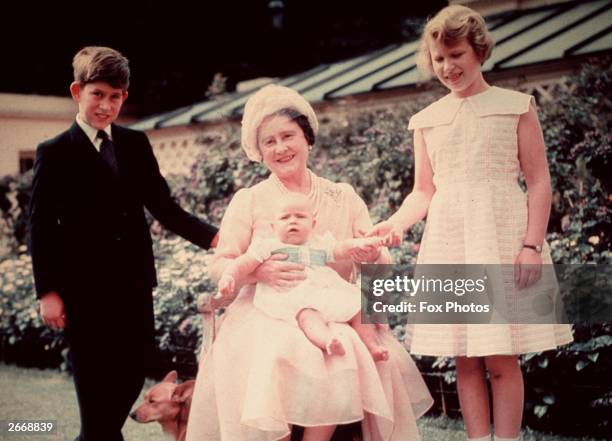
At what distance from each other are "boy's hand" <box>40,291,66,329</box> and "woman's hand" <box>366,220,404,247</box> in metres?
0.83

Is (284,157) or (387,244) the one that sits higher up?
(284,157)

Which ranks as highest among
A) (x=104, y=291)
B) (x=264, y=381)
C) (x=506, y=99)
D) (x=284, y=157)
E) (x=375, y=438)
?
(x=506, y=99)

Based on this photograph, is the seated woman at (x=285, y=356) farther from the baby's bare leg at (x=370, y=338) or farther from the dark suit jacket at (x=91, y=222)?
the dark suit jacket at (x=91, y=222)

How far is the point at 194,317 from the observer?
10.8 feet

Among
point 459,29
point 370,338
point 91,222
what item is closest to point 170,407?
point 91,222

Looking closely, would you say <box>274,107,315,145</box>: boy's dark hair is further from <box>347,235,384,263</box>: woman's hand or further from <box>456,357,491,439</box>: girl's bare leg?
<box>456,357,491,439</box>: girl's bare leg

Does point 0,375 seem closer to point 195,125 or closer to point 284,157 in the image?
point 195,125

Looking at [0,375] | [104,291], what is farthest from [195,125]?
[104,291]

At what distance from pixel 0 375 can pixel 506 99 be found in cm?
268

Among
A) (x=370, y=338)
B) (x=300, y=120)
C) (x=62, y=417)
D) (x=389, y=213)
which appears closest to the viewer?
(x=370, y=338)

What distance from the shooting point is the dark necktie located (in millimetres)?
2074

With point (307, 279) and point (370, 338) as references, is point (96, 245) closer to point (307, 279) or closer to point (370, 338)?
point (307, 279)

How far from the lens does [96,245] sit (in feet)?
6.73

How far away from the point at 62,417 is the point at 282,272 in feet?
4.06
